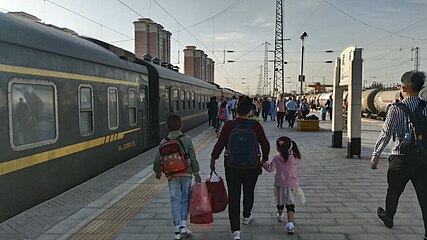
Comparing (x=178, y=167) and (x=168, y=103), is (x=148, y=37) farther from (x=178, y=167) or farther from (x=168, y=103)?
(x=178, y=167)

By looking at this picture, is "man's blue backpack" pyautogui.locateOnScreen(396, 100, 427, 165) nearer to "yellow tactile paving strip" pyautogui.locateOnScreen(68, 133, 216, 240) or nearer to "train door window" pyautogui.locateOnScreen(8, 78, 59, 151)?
"yellow tactile paving strip" pyautogui.locateOnScreen(68, 133, 216, 240)

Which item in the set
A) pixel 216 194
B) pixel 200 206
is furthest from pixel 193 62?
pixel 200 206

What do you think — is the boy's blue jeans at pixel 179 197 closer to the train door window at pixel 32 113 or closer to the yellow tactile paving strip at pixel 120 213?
the yellow tactile paving strip at pixel 120 213

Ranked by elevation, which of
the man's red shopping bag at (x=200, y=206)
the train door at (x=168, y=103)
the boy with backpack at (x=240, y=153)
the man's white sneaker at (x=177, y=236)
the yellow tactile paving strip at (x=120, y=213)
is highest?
the train door at (x=168, y=103)

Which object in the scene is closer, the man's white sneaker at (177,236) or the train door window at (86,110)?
the man's white sneaker at (177,236)

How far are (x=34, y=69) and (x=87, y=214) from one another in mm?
2295

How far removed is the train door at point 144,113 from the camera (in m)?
11.5

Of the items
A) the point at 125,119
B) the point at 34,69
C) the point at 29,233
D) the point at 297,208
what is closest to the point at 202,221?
the point at 297,208

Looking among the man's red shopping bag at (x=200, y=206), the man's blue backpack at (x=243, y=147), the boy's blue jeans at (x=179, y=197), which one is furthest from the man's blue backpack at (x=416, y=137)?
the boy's blue jeans at (x=179, y=197)

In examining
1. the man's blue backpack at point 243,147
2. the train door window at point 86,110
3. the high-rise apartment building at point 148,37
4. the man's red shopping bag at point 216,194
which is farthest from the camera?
the high-rise apartment building at point 148,37

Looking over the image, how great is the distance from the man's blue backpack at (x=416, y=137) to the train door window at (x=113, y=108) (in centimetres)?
641

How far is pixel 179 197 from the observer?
15.6ft

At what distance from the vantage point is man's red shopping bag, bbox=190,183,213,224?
4691mm

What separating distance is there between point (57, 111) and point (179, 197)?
9.60ft
